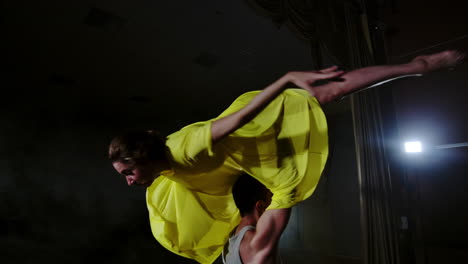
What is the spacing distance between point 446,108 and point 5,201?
344 cm

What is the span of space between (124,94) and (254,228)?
221 cm

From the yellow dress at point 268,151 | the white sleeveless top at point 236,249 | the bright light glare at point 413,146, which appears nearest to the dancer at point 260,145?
the yellow dress at point 268,151

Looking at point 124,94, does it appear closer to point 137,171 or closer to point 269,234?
point 137,171

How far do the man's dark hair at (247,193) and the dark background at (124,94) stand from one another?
125cm

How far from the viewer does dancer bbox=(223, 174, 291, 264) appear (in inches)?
29.8

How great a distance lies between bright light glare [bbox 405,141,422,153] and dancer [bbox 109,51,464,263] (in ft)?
5.88

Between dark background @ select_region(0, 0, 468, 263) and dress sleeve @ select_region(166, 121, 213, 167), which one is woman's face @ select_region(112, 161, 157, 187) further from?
dark background @ select_region(0, 0, 468, 263)

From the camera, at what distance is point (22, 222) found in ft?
7.43

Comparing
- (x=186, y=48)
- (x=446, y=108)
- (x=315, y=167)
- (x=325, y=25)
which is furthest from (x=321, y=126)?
(x=446, y=108)

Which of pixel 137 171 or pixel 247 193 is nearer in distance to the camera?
pixel 137 171

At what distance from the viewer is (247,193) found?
982mm

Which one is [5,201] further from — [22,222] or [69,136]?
[69,136]

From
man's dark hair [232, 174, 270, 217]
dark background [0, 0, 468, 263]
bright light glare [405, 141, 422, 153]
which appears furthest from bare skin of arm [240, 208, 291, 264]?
bright light glare [405, 141, 422, 153]

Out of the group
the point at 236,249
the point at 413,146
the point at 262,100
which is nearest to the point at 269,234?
the point at 236,249
